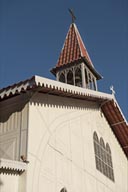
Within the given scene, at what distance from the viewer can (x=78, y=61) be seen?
16.3 m

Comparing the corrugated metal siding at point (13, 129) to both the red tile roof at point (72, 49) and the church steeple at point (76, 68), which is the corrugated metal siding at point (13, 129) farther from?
the red tile roof at point (72, 49)

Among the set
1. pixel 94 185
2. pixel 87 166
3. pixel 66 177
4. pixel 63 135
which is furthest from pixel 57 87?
pixel 94 185

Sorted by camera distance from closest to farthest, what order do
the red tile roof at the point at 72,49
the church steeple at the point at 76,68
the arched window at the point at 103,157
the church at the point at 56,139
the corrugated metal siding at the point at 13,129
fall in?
the church at the point at 56,139 → the corrugated metal siding at the point at 13,129 → the arched window at the point at 103,157 → the church steeple at the point at 76,68 → the red tile roof at the point at 72,49

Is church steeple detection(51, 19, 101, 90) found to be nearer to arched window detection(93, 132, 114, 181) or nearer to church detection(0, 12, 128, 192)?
church detection(0, 12, 128, 192)

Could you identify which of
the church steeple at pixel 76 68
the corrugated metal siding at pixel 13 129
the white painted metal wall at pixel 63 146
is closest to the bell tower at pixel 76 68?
the church steeple at pixel 76 68

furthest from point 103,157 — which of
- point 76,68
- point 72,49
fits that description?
point 72,49

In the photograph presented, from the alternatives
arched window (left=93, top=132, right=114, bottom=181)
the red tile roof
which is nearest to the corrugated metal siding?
arched window (left=93, top=132, right=114, bottom=181)

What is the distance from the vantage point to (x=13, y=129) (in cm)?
888

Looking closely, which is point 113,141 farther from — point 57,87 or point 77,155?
point 57,87

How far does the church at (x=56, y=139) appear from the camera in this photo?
825 centimetres

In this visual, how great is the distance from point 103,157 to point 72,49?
280 inches

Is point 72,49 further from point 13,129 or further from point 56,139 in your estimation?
point 13,129

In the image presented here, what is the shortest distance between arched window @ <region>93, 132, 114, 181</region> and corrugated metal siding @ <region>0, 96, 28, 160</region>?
4.69 metres

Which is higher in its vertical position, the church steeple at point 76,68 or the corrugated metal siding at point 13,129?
the church steeple at point 76,68
